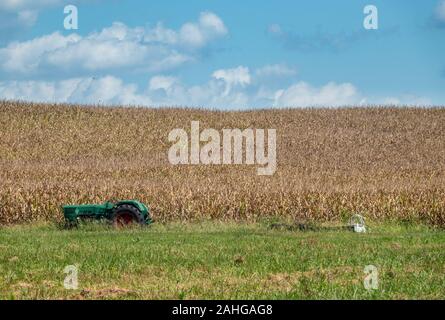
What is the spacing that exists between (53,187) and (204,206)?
5584 millimetres

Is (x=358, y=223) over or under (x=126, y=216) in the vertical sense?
under

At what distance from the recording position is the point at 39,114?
5962 cm

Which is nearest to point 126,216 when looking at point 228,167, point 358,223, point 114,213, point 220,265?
point 114,213

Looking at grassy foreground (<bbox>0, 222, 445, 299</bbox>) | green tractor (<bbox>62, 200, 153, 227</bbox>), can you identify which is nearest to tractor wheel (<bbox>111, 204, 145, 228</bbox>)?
green tractor (<bbox>62, 200, 153, 227</bbox>)

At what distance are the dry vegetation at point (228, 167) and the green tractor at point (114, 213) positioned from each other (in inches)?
118

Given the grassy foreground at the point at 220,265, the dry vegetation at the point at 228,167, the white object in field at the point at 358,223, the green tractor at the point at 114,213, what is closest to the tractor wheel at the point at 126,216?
the green tractor at the point at 114,213

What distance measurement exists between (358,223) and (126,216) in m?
7.16

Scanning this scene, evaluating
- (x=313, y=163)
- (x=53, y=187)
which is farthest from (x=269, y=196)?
(x=313, y=163)

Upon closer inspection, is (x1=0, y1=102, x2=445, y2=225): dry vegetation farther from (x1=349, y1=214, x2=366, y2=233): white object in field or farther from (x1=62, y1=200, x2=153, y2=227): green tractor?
(x1=62, y1=200, x2=153, y2=227): green tractor

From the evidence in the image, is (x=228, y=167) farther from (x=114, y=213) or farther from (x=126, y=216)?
(x=114, y=213)

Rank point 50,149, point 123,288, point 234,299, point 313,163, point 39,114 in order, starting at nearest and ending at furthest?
point 234,299, point 123,288, point 313,163, point 50,149, point 39,114

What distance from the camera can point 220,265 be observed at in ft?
52.5

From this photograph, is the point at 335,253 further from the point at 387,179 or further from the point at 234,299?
the point at 387,179

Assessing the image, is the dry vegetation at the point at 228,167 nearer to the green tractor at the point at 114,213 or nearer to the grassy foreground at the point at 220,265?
the green tractor at the point at 114,213
